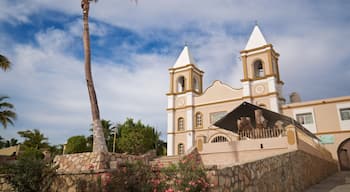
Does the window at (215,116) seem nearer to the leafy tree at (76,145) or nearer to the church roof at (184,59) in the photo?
the church roof at (184,59)

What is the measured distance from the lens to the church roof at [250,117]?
576 inches

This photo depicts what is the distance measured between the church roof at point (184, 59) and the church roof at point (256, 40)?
6869mm

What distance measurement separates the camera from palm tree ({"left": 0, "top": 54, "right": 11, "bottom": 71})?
1199 cm

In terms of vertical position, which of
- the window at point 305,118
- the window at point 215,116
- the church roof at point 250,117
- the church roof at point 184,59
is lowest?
the church roof at point 250,117

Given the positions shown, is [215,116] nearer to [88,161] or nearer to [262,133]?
[262,133]

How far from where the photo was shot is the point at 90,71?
10.1 m

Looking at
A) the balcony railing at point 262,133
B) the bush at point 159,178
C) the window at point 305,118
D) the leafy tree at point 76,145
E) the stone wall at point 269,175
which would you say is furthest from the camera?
the leafy tree at point 76,145

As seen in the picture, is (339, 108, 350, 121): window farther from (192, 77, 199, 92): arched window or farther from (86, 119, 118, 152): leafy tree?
(86, 119, 118, 152): leafy tree

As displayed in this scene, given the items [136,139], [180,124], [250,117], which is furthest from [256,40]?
[136,139]

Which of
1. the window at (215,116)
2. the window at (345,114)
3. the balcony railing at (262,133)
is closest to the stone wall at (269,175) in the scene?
the balcony railing at (262,133)

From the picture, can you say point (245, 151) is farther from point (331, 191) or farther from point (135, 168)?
point (135, 168)

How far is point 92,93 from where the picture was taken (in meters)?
9.75

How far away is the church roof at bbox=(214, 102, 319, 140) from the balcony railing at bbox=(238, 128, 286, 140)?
182 cm

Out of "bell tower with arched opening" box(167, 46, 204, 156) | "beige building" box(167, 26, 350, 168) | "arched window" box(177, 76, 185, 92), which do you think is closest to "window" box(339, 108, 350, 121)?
"beige building" box(167, 26, 350, 168)
